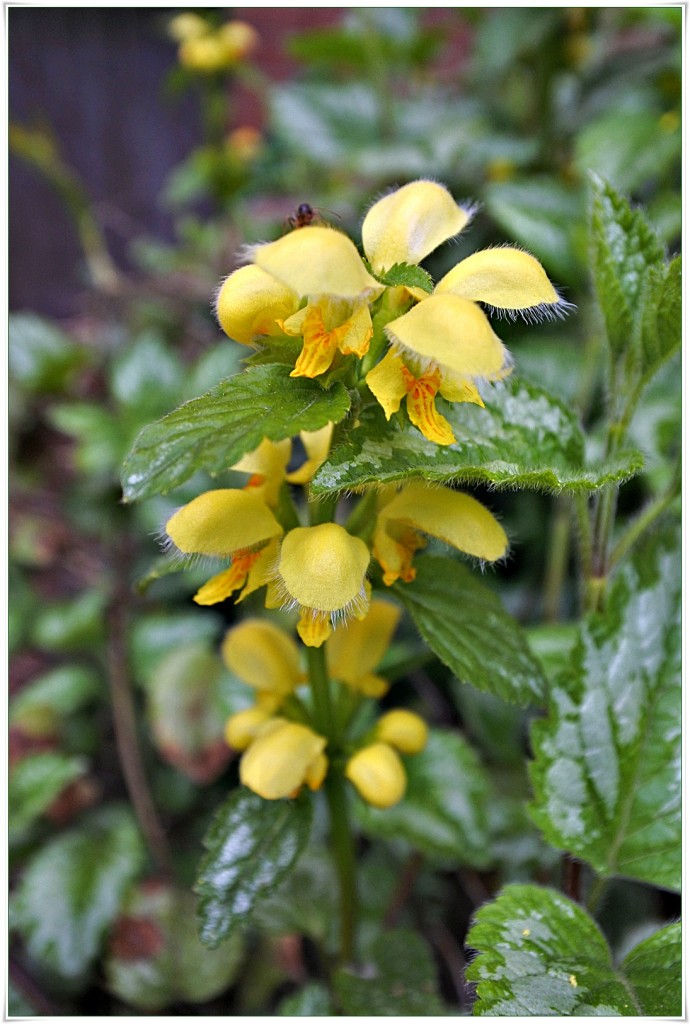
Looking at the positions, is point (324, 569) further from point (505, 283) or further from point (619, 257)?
point (619, 257)

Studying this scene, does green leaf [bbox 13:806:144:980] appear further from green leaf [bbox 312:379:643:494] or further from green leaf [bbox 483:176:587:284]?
green leaf [bbox 483:176:587:284]

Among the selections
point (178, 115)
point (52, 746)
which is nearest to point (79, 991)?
point (52, 746)

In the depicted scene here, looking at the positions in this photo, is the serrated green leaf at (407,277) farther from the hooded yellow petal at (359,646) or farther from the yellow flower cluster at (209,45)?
Result: the yellow flower cluster at (209,45)

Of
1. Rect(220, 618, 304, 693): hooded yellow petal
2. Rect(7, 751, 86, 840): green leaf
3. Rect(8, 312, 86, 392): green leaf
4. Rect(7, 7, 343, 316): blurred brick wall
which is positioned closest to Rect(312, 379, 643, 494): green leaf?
Rect(220, 618, 304, 693): hooded yellow petal

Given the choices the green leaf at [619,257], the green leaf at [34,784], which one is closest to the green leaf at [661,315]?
the green leaf at [619,257]

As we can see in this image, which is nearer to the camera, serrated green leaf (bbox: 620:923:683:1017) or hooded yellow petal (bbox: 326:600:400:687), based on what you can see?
serrated green leaf (bbox: 620:923:683:1017)

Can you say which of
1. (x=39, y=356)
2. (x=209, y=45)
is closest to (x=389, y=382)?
(x=39, y=356)

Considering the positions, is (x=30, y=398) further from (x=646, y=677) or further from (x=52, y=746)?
(x=646, y=677)
